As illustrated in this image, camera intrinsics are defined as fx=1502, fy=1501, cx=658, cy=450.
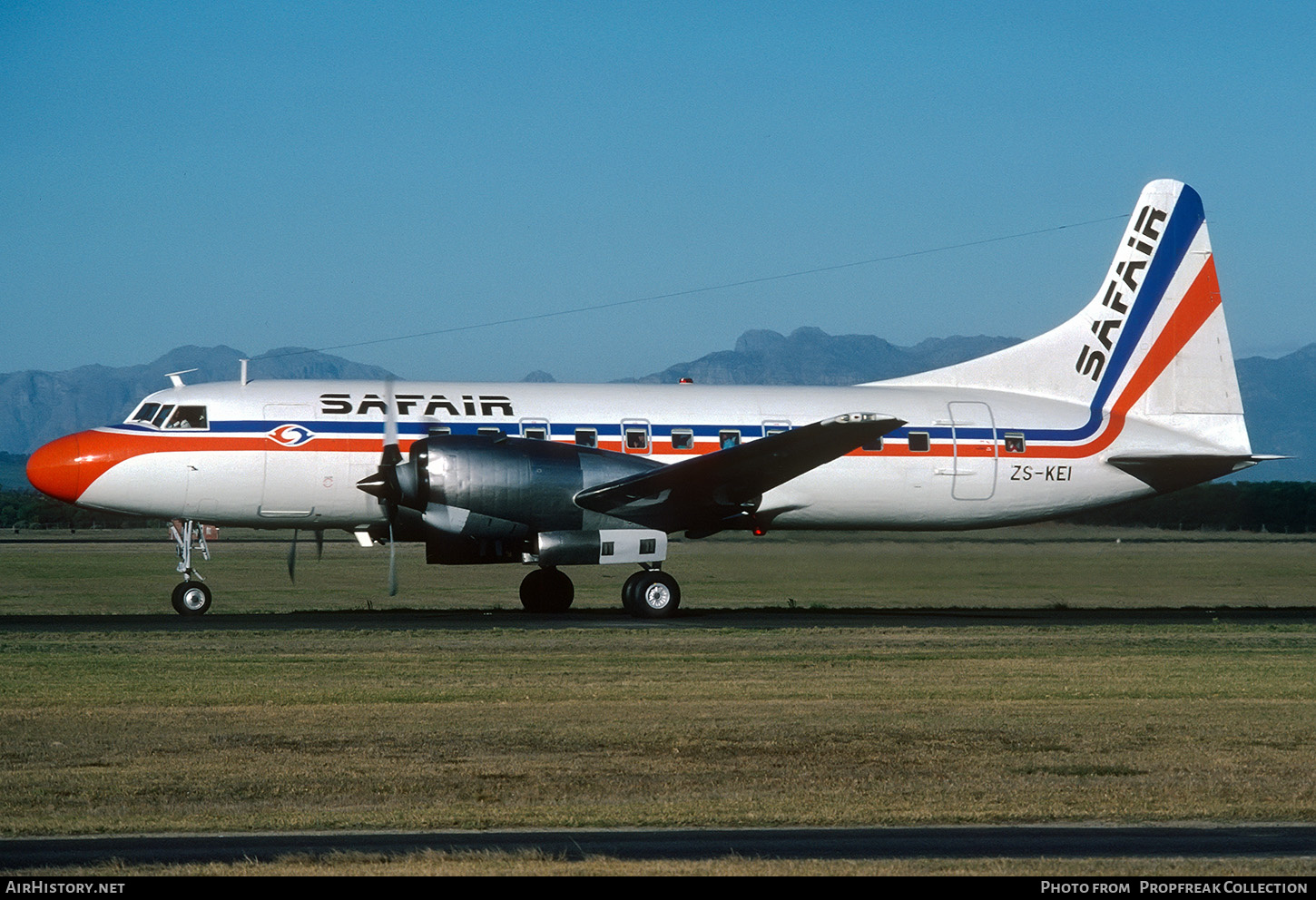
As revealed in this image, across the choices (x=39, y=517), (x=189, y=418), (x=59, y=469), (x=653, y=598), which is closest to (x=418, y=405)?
(x=189, y=418)

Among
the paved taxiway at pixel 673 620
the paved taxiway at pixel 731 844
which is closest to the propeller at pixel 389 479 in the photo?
the paved taxiway at pixel 673 620

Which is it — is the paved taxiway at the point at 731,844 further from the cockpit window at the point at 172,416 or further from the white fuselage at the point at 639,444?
the cockpit window at the point at 172,416

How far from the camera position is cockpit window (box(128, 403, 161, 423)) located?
26.4 metres

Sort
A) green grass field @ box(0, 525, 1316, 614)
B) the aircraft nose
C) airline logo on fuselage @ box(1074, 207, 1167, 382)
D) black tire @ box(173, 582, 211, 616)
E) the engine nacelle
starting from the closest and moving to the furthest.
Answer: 1. the engine nacelle
2. the aircraft nose
3. black tire @ box(173, 582, 211, 616)
4. airline logo on fuselage @ box(1074, 207, 1167, 382)
5. green grass field @ box(0, 525, 1316, 614)

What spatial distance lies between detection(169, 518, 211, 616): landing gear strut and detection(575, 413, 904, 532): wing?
702 cm

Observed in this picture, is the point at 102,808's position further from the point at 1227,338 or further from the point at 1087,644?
the point at 1227,338

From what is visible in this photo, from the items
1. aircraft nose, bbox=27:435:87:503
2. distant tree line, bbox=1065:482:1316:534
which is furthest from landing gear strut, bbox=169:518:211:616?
distant tree line, bbox=1065:482:1316:534

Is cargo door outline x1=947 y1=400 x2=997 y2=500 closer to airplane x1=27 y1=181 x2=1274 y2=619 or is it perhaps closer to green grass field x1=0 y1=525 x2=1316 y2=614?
→ airplane x1=27 y1=181 x2=1274 y2=619

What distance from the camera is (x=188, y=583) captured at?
2639 cm

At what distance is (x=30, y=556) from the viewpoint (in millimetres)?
58844

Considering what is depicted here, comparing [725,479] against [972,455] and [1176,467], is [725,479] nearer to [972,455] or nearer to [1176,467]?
[972,455]

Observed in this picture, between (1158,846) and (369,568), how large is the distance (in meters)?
41.9

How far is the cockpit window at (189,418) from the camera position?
2608cm

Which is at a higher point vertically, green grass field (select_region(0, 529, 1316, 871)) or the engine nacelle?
the engine nacelle
